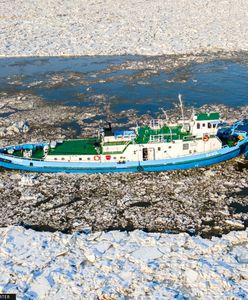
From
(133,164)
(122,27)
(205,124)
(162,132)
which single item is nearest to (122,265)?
(133,164)

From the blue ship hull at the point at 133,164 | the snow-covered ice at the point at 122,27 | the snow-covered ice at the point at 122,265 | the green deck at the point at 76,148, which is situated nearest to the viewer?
the snow-covered ice at the point at 122,265

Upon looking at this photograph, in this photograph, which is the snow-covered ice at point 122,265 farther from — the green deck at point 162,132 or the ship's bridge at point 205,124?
the ship's bridge at point 205,124

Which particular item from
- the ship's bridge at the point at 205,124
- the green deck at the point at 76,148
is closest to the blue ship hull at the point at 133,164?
the green deck at the point at 76,148

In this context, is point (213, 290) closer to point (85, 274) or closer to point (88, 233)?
point (85, 274)

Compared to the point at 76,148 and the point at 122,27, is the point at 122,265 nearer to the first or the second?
the point at 76,148

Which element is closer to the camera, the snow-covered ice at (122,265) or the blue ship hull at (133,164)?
the snow-covered ice at (122,265)

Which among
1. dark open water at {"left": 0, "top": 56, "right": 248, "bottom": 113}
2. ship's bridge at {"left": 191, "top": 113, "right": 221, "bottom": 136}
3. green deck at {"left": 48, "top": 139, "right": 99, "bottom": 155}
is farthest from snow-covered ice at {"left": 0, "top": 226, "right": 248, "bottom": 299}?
dark open water at {"left": 0, "top": 56, "right": 248, "bottom": 113}
